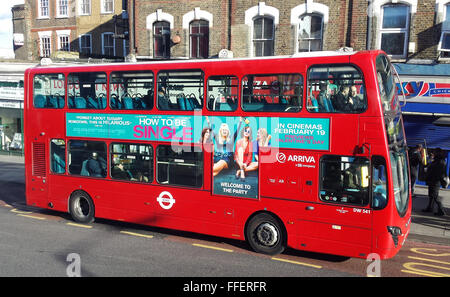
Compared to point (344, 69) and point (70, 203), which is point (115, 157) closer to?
point (70, 203)

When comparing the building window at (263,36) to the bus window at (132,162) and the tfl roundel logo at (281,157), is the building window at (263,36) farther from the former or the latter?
the tfl roundel logo at (281,157)

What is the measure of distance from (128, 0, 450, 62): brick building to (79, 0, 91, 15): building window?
317 inches

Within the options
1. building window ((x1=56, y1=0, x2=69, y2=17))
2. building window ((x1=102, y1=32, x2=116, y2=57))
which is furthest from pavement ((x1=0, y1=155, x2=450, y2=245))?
building window ((x1=56, y1=0, x2=69, y2=17))

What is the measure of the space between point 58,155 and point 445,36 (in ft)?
44.0

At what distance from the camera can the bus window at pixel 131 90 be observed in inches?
393

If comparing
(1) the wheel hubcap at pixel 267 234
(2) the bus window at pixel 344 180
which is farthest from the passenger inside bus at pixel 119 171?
(2) the bus window at pixel 344 180

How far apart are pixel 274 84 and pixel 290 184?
203 cm

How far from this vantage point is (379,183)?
7727 millimetres

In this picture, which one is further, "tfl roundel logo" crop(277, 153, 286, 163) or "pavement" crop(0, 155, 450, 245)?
"pavement" crop(0, 155, 450, 245)

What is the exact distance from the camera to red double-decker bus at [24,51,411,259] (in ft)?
25.7

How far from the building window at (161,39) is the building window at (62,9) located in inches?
426

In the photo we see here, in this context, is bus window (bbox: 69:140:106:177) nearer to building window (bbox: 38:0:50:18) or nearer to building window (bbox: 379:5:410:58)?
building window (bbox: 379:5:410:58)

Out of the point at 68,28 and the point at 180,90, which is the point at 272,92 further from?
the point at 68,28

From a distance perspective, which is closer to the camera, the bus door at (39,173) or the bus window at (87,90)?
Result: the bus window at (87,90)
